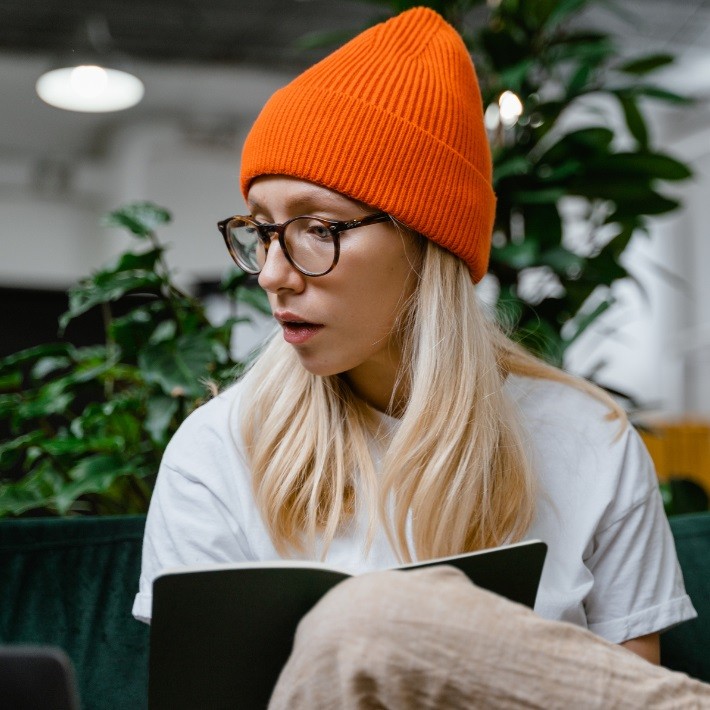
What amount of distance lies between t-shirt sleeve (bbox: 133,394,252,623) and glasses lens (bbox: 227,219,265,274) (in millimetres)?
206

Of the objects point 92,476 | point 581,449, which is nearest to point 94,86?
point 92,476

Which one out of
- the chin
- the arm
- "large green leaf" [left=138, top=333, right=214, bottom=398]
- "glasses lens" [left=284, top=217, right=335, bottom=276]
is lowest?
the arm

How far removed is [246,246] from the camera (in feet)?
3.71

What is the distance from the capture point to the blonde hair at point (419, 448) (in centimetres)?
108

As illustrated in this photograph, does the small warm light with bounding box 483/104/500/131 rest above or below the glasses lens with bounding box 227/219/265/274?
above

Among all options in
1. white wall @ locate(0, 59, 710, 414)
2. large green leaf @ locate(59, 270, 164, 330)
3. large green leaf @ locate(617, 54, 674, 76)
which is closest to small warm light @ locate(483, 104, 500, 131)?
large green leaf @ locate(617, 54, 674, 76)

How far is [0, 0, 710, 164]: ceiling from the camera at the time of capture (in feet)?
16.6

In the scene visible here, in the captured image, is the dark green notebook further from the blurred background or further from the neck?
the blurred background

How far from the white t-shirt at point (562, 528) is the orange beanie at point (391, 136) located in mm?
284

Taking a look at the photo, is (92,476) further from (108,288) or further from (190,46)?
(190,46)

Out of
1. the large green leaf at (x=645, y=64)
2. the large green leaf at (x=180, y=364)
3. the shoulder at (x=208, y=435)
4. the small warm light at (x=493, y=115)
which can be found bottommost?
the shoulder at (x=208, y=435)

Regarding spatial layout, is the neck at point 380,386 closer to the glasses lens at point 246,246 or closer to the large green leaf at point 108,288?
the glasses lens at point 246,246

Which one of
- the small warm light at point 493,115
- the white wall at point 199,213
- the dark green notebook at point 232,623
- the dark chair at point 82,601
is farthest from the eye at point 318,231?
the white wall at point 199,213

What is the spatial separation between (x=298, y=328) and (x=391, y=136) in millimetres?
253
